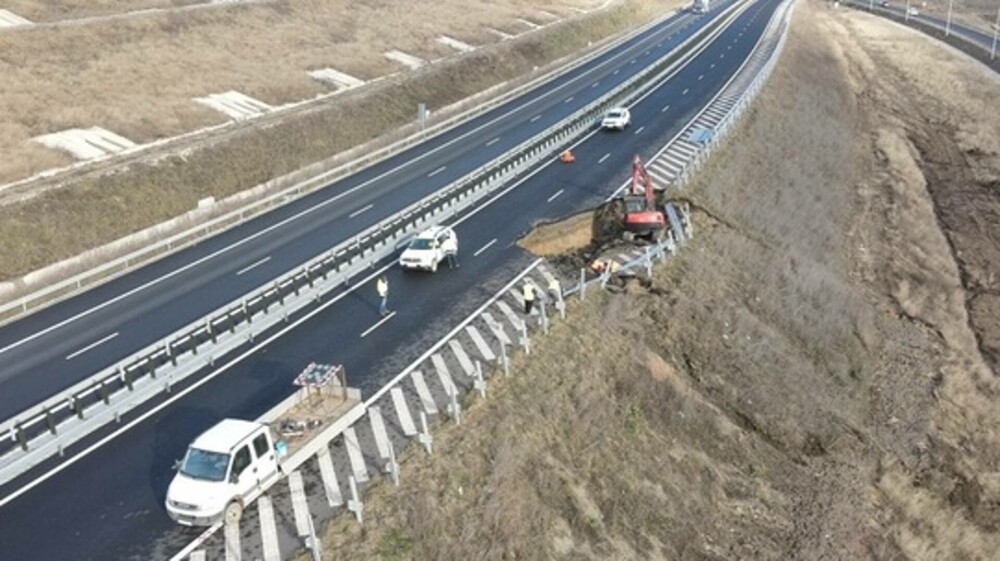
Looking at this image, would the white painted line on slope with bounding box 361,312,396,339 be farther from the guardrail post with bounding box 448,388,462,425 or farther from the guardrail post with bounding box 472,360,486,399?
the guardrail post with bounding box 448,388,462,425

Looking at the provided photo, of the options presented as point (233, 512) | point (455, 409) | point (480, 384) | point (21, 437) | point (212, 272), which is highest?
point (21, 437)

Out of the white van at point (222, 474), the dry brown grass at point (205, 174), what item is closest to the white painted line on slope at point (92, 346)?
the dry brown grass at point (205, 174)

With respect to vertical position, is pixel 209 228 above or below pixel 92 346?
below

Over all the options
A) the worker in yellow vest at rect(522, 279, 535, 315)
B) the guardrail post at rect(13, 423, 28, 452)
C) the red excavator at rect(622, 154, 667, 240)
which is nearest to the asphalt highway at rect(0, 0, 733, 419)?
the guardrail post at rect(13, 423, 28, 452)

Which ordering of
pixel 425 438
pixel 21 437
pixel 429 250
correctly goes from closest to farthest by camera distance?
pixel 21 437
pixel 425 438
pixel 429 250

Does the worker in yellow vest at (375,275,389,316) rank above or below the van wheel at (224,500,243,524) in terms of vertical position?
below

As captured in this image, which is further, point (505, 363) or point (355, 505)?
point (505, 363)

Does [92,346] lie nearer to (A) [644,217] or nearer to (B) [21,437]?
(B) [21,437]

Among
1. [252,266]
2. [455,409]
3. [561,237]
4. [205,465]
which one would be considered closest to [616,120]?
[561,237]
